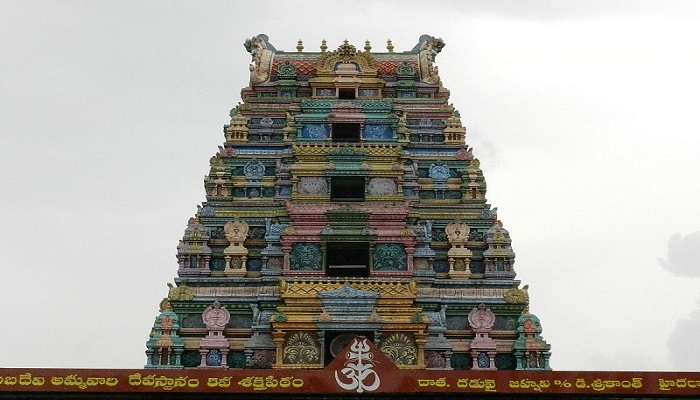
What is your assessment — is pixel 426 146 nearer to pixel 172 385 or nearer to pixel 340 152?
pixel 340 152

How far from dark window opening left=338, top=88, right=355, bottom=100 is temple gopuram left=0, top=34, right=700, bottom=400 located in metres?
0.10

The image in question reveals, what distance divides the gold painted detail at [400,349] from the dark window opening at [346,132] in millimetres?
9174

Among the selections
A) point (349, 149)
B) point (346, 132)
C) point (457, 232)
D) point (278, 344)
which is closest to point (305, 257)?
point (278, 344)

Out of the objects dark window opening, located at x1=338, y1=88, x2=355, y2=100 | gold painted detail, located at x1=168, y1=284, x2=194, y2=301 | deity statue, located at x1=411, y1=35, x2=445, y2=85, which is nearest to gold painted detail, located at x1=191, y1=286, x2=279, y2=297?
gold painted detail, located at x1=168, y1=284, x2=194, y2=301

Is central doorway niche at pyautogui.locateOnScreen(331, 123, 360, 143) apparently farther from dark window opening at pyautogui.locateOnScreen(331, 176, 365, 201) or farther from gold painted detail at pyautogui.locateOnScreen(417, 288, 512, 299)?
gold painted detail at pyautogui.locateOnScreen(417, 288, 512, 299)

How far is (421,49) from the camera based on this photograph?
39844 millimetres

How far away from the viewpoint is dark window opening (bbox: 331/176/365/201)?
33.8m

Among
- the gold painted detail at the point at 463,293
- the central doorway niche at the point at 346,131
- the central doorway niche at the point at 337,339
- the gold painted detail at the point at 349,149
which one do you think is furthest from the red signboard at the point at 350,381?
the central doorway niche at the point at 346,131

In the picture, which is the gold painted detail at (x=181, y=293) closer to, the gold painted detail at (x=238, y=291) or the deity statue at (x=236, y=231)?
the gold painted detail at (x=238, y=291)

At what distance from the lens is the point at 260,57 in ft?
129

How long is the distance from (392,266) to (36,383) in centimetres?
1253

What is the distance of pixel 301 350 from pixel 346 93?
12.2 metres

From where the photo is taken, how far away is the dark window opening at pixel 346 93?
37719 mm

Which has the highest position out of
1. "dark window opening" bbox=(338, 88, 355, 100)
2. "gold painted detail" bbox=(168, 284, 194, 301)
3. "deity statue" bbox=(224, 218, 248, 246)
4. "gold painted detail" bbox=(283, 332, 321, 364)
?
"dark window opening" bbox=(338, 88, 355, 100)
